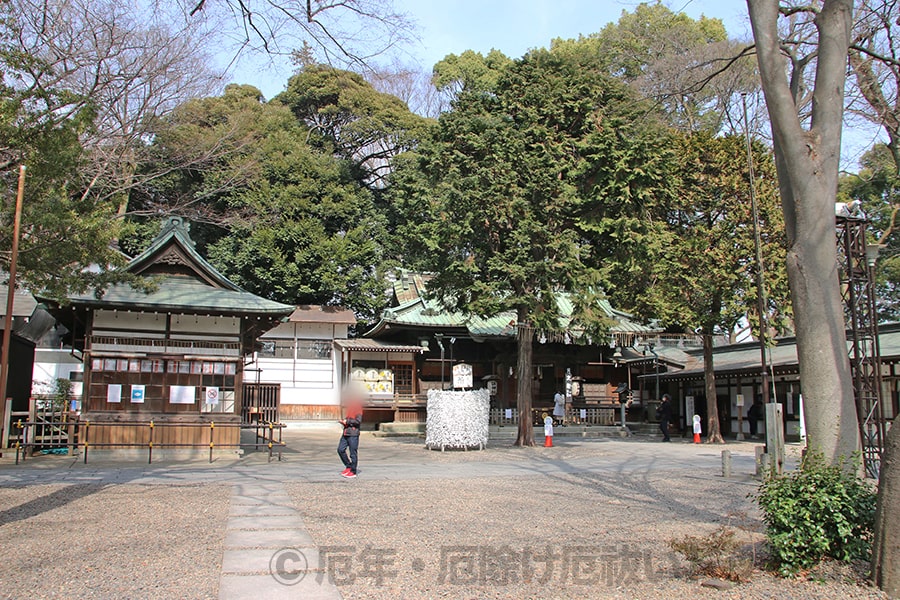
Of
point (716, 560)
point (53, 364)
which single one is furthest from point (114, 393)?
point (53, 364)

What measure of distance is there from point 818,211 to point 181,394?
14834 mm

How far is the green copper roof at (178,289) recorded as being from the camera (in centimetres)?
1631

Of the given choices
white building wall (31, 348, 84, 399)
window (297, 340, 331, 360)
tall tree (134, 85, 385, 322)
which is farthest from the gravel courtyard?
tall tree (134, 85, 385, 322)

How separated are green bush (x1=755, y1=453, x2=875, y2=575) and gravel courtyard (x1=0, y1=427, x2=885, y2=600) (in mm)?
222

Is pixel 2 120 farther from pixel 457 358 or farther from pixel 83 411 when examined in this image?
pixel 457 358

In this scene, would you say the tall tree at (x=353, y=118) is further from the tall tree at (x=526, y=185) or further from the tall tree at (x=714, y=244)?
the tall tree at (x=714, y=244)

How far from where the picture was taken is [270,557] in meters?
6.86

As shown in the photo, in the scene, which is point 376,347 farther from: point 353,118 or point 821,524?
point 821,524

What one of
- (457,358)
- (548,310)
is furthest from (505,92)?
(457,358)

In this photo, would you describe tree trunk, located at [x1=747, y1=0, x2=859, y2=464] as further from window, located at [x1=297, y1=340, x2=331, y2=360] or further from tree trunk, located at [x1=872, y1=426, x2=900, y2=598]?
window, located at [x1=297, y1=340, x2=331, y2=360]

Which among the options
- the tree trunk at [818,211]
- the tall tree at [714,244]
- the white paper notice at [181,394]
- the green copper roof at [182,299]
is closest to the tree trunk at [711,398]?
the tall tree at [714,244]

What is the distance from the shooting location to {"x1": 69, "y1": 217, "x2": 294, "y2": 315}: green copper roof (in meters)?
16.3

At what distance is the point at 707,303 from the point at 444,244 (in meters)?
10.1

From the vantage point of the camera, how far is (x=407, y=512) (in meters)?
9.57
